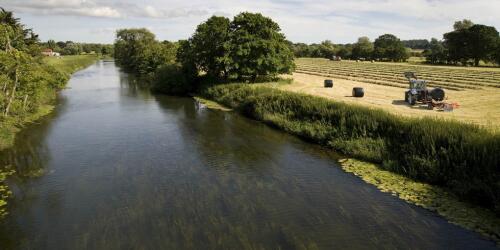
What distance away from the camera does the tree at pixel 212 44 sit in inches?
2277

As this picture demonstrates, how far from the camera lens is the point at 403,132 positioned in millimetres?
23938

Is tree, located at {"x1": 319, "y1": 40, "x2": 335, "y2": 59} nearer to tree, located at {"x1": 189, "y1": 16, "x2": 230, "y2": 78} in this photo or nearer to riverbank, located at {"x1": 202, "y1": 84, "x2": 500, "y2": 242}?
tree, located at {"x1": 189, "y1": 16, "x2": 230, "y2": 78}

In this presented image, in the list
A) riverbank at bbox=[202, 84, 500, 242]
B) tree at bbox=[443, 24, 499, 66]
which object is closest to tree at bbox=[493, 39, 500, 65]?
tree at bbox=[443, 24, 499, 66]

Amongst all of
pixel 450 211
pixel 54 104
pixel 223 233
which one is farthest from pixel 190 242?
pixel 54 104

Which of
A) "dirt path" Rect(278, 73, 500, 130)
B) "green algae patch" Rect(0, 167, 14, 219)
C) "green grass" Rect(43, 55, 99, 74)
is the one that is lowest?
"green algae patch" Rect(0, 167, 14, 219)

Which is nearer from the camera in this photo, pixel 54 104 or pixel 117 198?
pixel 117 198

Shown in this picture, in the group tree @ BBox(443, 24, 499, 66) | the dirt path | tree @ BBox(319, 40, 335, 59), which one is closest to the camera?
the dirt path

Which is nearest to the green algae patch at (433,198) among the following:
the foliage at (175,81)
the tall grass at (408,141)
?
the tall grass at (408,141)

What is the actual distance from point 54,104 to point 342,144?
37.9 m

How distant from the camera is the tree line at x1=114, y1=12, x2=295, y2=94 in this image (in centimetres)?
5491

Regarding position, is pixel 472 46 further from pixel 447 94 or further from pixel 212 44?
pixel 212 44

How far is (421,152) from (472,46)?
96.2 m

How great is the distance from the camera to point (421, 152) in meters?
22.0

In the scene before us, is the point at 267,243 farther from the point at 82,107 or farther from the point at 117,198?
the point at 82,107
